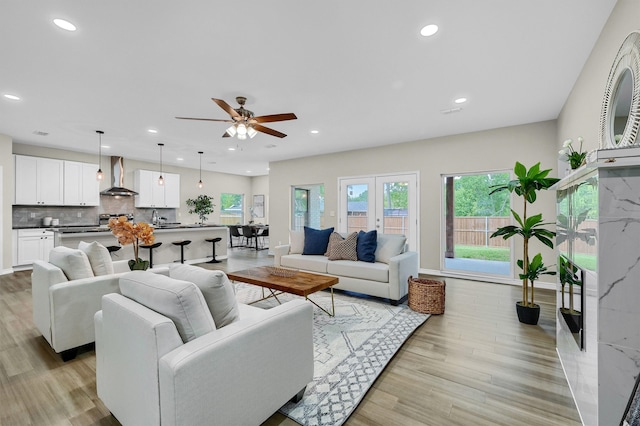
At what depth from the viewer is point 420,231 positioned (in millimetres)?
5621

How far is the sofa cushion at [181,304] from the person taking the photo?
134 cm

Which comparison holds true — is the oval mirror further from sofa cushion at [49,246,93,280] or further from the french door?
sofa cushion at [49,246,93,280]

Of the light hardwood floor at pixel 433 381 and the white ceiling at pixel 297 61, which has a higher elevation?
the white ceiling at pixel 297 61

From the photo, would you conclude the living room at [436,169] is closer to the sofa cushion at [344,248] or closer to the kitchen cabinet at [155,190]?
the kitchen cabinet at [155,190]

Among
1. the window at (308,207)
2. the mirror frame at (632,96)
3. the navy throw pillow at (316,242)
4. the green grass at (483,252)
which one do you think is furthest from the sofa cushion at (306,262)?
the green grass at (483,252)

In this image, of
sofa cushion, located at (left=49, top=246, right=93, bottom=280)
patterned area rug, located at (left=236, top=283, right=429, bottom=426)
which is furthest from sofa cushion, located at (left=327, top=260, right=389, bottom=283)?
sofa cushion, located at (left=49, top=246, right=93, bottom=280)

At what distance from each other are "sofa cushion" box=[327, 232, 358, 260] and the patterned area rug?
0.58m

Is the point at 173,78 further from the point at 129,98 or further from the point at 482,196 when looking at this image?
the point at 482,196

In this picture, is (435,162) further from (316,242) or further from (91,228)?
(91,228)

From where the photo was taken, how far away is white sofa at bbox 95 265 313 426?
1189 mm

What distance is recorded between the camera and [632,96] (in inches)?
69.7

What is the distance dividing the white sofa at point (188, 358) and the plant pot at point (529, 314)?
2681mm

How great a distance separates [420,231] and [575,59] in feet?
11.4

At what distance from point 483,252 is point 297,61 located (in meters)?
6.20
